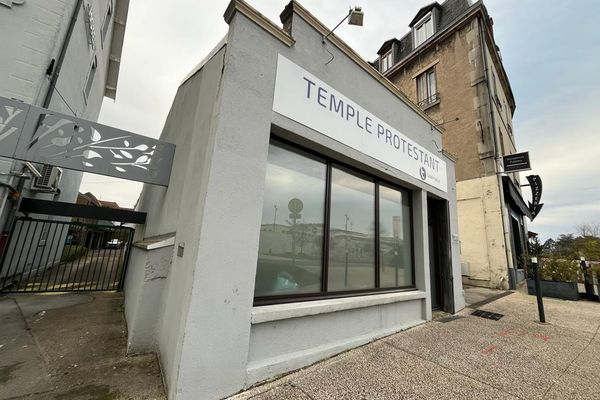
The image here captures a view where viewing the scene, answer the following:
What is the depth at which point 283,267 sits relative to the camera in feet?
9.84

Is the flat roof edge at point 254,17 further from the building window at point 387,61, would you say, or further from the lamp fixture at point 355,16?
the building window at point 387,61

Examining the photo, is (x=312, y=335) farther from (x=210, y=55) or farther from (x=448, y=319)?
(x=210, y=55)

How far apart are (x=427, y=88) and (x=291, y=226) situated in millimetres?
12666

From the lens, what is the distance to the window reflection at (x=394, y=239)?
4.43 meters

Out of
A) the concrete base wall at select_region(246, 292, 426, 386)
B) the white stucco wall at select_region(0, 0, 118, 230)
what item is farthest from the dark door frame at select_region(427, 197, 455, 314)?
the white stucco wall at select_region(0, 0, 118, 230)

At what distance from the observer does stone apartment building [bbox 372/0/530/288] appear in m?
8.95

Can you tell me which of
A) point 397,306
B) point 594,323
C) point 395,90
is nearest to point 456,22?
point 395,90

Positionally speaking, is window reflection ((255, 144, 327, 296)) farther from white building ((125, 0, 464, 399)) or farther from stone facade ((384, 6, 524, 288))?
stone facade ((384, 6, 524, 288))

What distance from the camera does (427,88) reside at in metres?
12.1

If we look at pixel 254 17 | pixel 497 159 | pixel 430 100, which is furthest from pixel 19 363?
pixel 430 100

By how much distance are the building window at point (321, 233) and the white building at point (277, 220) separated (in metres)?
0.02

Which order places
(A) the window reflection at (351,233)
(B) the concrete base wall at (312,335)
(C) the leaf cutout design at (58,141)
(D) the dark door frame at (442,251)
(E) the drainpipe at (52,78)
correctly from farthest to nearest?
(D) the dark door frame at (442,251), (E) the drainpipe at (52,78), (A) the window reflection at (351,233), (C) the leaf cutout design at (58,141), (B) the concrete base wall at (312,335)

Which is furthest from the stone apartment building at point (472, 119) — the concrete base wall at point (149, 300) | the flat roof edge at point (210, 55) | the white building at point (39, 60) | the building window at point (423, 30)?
the white building at point (39, 60)

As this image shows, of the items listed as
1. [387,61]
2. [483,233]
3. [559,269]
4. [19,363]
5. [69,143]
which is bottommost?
[19,363]
